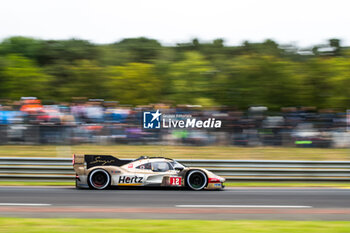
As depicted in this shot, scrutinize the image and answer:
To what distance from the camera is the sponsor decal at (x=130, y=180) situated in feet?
39.4

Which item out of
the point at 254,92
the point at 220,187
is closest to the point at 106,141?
the point at 220,187

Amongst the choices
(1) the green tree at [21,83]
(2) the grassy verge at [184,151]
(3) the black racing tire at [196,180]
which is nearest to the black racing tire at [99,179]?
(3) the black racing tire at [196,180]

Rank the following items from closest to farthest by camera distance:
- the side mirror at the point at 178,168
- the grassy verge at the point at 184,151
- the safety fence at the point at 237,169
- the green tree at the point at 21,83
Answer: the side mirror at the point at 178,168 < the safety fence at the point at 237,169 < the grassy verge at the point at 184,151 < the green tree at the point at 21,83

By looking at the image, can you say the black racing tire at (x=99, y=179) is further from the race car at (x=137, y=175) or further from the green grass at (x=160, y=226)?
the green grass at (x=160, y=226)

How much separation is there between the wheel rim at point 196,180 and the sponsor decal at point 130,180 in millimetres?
1191

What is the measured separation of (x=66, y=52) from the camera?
219ft

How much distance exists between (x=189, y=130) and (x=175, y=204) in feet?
21.2

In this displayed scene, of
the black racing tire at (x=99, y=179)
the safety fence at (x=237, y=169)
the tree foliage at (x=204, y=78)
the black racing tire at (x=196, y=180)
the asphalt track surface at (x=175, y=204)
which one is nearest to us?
the asphalt track surface at (x=175, y=204)

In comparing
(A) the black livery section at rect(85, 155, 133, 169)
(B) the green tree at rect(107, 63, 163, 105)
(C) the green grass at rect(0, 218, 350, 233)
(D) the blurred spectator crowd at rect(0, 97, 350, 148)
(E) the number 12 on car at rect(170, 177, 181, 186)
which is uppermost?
(B) the green tree at rect(107, 63, 163, 105)

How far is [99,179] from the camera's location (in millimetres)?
12023

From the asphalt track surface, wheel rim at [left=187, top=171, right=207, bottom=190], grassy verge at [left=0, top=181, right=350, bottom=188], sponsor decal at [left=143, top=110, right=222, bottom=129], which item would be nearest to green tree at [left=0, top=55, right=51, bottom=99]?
sponsor decal at [left=143, top=110, right=222, bottom=129]

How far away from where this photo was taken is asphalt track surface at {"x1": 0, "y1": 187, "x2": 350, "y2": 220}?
26.8 ft

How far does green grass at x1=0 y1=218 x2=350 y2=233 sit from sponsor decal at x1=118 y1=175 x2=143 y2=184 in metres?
4.51

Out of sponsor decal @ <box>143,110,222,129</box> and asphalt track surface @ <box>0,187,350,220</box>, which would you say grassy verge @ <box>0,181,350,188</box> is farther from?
sponsor decal @ <box>143,110,222,129</box>
